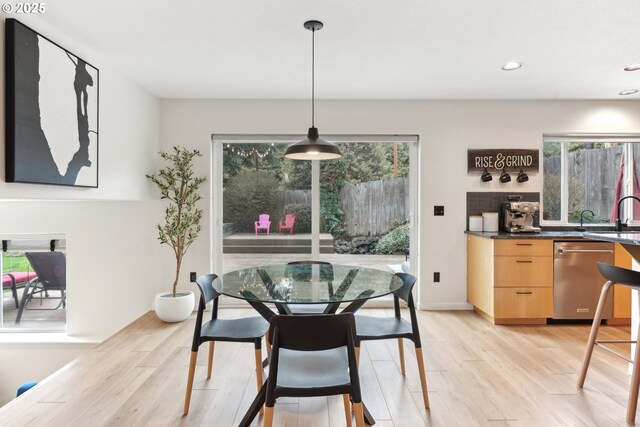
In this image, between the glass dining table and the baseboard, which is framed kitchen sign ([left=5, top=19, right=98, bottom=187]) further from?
the baseboard

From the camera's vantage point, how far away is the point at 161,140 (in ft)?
14.5

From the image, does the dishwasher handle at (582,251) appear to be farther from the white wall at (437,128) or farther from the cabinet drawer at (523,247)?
the white wall at (437,128)

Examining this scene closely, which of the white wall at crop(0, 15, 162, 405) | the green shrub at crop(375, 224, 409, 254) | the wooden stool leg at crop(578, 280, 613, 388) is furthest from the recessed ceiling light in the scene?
the white wall at crop(0, 15, 162, 405)

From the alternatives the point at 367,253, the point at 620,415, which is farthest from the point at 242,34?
the point at 620,415

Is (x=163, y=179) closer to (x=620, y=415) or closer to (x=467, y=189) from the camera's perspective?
(x=467, y=189)

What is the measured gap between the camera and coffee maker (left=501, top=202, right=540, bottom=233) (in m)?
4.18

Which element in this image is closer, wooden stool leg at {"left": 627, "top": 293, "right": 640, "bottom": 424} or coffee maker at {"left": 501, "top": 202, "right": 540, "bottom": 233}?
wooden stool leg at {"left": 627, "top": 293, "right": 640, "bottom": 424}

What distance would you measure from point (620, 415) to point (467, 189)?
267cm

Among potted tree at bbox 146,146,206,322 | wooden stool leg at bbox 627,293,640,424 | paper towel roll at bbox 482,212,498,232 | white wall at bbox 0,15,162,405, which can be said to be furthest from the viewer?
paper towel roll at bbox 482,212,498,232

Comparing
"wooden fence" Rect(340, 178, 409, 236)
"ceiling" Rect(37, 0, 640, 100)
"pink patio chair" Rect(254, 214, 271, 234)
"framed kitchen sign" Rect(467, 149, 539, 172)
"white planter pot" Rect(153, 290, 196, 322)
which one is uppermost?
"ceiling" Rect(37, 0, 640, 100)

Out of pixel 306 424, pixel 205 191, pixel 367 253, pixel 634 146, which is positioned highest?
pixel 634 146

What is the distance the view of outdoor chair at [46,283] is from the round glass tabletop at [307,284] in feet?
7.80

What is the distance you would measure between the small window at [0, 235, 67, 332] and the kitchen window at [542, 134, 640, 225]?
5338 millimetres

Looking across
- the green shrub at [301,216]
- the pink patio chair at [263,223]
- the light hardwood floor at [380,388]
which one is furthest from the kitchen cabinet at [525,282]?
the pink patio chair at [263,223]
